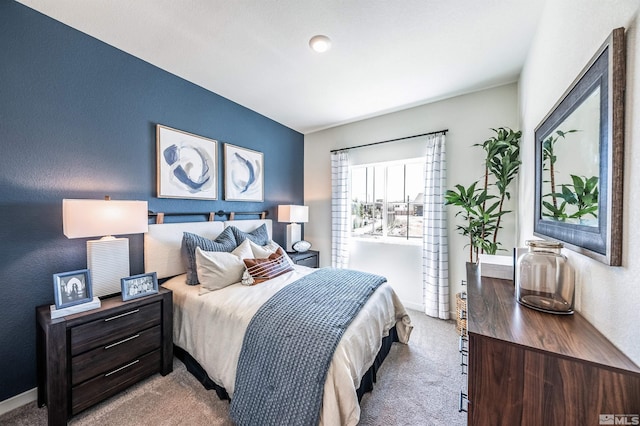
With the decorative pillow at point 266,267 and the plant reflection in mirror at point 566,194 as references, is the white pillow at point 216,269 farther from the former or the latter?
the plant reflection in mirror at point 566,194

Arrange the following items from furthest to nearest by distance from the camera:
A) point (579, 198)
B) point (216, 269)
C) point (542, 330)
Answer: point (216, 269)
point (579, 198)
point (542, 330)

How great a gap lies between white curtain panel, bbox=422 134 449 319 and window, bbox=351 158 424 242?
0.90 feet

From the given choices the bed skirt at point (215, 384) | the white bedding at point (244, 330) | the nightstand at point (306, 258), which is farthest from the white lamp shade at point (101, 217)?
the nightstand at point (306, 258)

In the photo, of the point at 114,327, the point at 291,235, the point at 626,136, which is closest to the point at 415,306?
the point at 291,235

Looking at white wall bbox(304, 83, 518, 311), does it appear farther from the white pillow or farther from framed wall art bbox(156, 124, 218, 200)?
the white pillow

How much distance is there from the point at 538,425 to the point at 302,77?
114 inches

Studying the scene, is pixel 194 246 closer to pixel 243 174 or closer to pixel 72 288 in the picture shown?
pixel 72 288

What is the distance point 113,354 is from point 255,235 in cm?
168

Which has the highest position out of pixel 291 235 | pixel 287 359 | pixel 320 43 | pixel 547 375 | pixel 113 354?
pixel 320 43

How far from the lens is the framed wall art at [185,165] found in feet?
7.95

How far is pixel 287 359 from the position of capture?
4.50 ft

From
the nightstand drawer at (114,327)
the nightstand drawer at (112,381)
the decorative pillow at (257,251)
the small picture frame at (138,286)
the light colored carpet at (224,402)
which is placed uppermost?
the decorative pillow at (257,251)

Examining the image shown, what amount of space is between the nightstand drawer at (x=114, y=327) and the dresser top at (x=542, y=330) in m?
2.16

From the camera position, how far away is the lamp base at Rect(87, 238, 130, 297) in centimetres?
181
